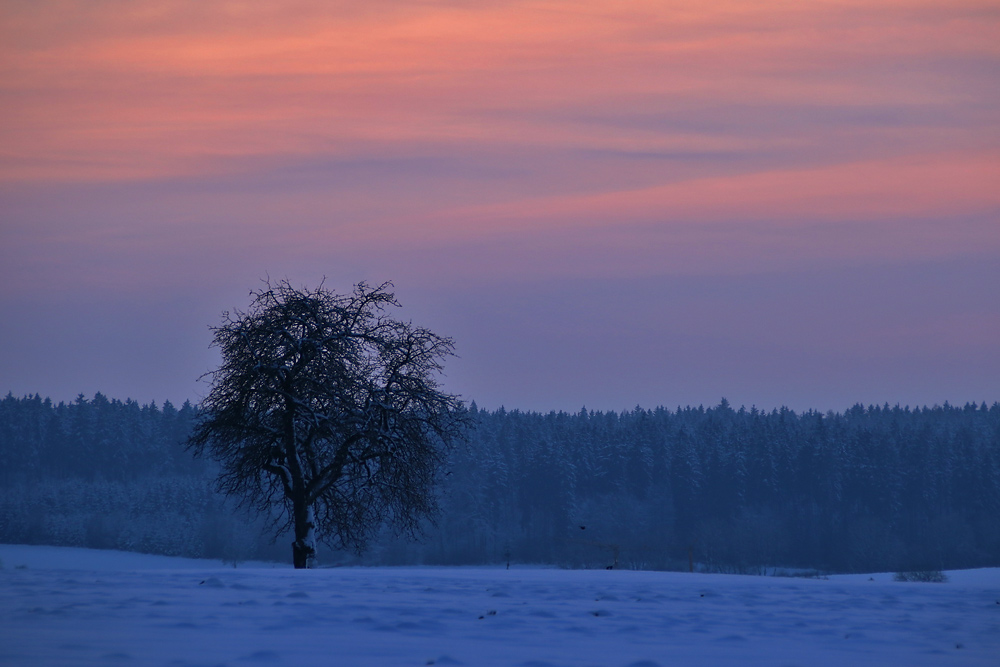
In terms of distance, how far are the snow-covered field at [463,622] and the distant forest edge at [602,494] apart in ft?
297

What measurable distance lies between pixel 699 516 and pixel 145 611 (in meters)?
112

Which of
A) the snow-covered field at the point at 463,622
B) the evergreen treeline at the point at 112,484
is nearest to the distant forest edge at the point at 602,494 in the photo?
the evergreen treeline at the point at 112,484

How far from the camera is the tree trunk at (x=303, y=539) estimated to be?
24.4 metres

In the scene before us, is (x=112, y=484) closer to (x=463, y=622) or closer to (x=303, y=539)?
(x=303, y=539)

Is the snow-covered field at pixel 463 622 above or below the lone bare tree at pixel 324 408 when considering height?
below

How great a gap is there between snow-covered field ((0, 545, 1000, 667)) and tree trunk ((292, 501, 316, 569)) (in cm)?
1235

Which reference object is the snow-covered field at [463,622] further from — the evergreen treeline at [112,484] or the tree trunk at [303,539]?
the evergreen treeline at [112,484]

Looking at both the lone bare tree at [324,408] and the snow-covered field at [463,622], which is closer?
the snow-covered field at [463,622]

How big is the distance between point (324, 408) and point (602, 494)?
3944 inches

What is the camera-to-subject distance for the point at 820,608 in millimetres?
10492

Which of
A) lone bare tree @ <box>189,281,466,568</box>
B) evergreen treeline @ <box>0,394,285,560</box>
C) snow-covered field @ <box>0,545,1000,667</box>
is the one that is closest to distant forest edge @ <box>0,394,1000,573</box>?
evergreen treeline @ <box>0,394,285,560</box>

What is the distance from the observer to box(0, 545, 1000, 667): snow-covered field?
23.0 feet

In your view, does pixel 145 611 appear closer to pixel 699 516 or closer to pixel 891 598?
pixel 891 598

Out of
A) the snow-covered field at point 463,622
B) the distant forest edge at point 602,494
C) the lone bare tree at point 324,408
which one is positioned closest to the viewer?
the snow-covered field at point 463,622
